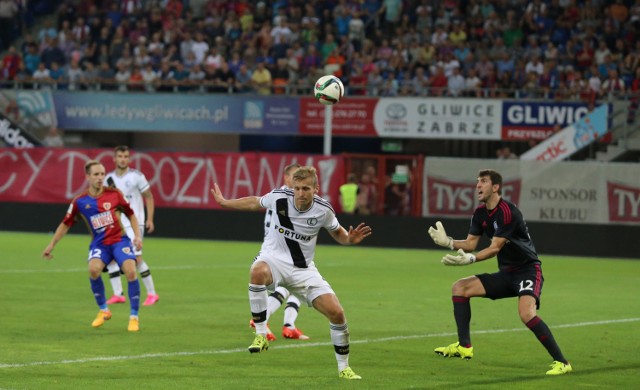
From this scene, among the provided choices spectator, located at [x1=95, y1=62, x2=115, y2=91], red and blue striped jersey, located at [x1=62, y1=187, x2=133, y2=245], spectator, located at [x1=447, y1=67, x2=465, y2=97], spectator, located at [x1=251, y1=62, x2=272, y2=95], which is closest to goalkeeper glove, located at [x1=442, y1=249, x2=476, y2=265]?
red and blue striped jersey, located at [x1=62, y1=187, x2=133, y2=245]

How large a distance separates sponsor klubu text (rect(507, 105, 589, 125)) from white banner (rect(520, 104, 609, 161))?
282 millimetres

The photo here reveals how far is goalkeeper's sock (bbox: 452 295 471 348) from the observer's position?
12.4m

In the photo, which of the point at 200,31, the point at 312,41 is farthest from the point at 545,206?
the point at 200,31

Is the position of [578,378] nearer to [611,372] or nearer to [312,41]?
[611,372]

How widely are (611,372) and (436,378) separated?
185 centimetres

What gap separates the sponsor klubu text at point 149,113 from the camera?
3747cm

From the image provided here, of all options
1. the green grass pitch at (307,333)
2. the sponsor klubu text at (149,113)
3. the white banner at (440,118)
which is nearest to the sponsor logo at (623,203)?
the green grass pitch at (307,333)

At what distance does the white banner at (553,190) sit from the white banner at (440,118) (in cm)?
384

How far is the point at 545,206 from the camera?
98.2ft

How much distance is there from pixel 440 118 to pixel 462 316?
898 inches

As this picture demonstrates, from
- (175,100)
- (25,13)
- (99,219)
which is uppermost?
(25,13)

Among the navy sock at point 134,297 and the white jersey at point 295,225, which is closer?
the white jersey at point 295,225

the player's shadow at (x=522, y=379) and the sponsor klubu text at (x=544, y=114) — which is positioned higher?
the sponsor klubu text at (x=544, y=114)

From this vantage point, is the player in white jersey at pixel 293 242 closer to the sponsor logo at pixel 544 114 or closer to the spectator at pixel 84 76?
the sponsor logo at pixel 544 114
